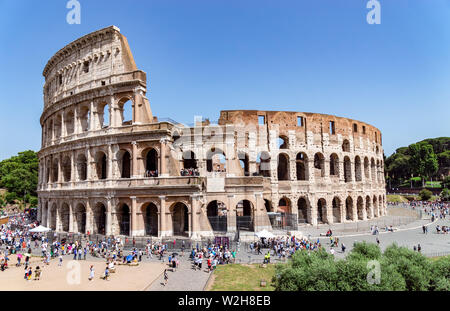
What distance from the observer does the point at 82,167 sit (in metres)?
31.7

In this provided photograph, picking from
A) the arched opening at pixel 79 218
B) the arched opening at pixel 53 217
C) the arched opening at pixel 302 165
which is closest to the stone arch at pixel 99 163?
the arched opening at pixel 79 218

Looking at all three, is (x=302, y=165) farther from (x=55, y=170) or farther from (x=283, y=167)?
(x=55, y=170)

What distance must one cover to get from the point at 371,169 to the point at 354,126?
8.93 metres

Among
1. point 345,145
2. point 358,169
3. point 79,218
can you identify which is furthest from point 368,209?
point 79,218

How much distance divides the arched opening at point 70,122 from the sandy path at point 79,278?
1687cm

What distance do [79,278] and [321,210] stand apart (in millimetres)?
31472

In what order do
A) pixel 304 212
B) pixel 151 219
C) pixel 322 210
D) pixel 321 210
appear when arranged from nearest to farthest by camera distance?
1. pixel 151 219
2. pixel 304 212
3. pixel 322 210
4. pixel 321 210

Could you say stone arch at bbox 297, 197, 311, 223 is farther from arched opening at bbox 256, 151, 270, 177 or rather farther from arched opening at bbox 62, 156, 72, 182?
arched opening at bbox 62, 156, 72, 182

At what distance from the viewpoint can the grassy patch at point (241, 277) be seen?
48.6 feet

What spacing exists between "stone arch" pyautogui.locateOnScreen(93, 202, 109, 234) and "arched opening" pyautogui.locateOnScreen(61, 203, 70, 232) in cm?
500

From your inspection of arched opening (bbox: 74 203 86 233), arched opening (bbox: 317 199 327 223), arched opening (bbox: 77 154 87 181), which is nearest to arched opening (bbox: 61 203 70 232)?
arched opening (bbox: 74 203 86 233)
